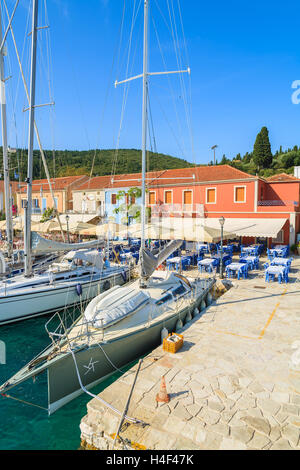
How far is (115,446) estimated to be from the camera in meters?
4.45

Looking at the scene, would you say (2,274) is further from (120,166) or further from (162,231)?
(120,166)

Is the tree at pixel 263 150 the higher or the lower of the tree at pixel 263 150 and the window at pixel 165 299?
the higher

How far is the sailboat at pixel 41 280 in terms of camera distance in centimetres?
1020

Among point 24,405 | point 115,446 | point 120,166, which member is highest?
point 120,166

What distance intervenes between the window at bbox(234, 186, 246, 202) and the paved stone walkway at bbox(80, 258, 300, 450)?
55.0 feet

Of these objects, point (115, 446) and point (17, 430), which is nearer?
point (115, 446)

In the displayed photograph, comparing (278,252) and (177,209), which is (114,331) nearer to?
(278,252)

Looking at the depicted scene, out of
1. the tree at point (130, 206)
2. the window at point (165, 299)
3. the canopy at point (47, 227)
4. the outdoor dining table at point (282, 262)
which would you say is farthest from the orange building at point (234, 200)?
the window at point (165, 299)

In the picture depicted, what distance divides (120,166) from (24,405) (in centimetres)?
7452

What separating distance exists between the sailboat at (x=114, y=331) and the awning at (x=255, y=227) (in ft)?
30.2

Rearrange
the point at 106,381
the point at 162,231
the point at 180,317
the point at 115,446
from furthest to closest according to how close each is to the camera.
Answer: the point at 162,231 → the point at 180,317 → the point at 106,381 → the point at 115,446

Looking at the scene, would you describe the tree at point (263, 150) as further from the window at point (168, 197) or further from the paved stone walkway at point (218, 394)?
the paved stone walkway at point (218, 394)
